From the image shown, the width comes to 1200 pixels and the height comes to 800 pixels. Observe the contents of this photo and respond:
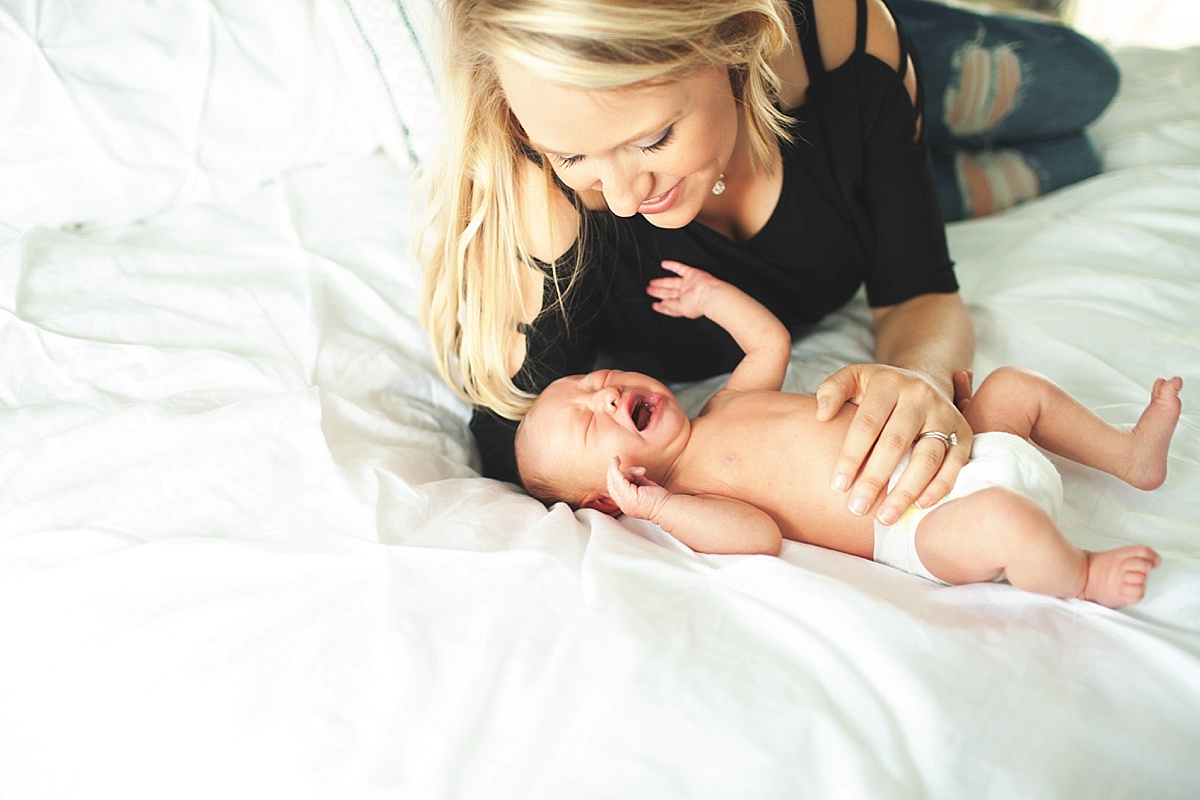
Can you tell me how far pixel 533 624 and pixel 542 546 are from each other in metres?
0.12

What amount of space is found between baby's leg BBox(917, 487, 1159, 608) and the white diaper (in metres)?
0.05

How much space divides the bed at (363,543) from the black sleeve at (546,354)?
5cm

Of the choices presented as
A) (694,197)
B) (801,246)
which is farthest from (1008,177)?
(694,197)

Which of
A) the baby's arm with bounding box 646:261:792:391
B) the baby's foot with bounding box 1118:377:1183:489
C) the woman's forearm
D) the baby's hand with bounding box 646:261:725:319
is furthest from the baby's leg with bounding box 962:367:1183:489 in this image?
the baby's hand with bounding box 646:261:725:319

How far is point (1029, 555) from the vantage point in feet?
2.82

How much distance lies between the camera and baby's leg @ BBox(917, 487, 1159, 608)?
84cm

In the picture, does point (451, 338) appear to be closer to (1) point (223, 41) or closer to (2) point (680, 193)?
(2) point (680, 193)

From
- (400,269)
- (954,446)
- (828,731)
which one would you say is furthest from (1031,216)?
(828,731)

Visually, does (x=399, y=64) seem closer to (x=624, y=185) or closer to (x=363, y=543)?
(x=624, y=185)

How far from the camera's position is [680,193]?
110 cm

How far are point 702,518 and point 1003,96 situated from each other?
1.35 meters

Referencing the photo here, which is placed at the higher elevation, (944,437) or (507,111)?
(507,111)

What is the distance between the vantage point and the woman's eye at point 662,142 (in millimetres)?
992

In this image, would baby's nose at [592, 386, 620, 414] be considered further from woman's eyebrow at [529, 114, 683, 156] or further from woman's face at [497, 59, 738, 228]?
woman's eyebrow at [529, 114, 683, 156]
